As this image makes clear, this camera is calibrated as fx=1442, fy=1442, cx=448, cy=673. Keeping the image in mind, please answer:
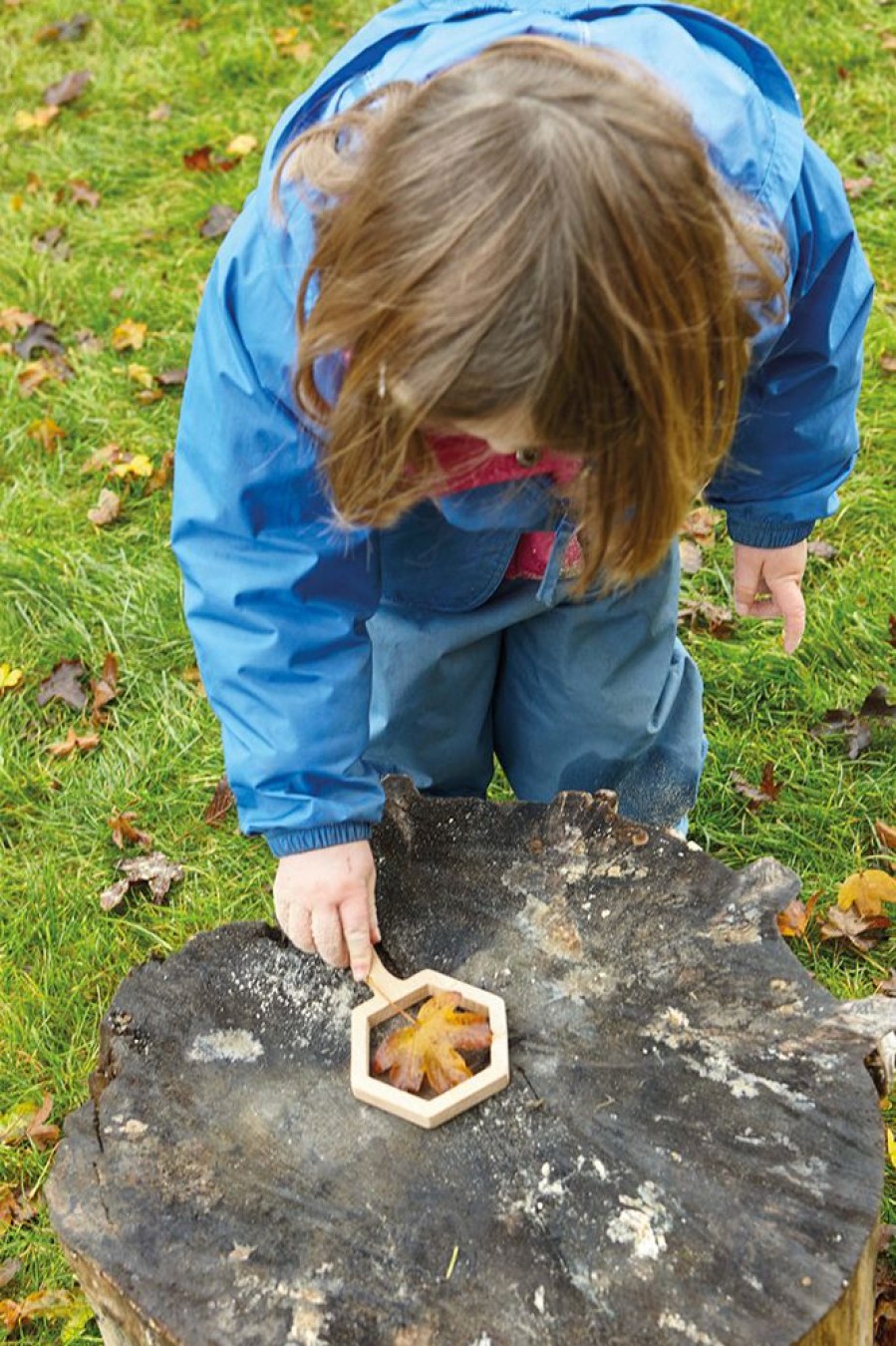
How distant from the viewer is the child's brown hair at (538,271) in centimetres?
132

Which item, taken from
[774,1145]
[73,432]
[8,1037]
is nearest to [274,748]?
[774,1145]

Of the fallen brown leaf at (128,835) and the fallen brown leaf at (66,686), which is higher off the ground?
the fallen brown leaf at (66,686)

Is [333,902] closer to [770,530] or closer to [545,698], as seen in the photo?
[545,698]

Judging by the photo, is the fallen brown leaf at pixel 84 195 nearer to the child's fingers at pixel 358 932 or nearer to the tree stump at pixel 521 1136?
the tree stump at pixel 521 1136

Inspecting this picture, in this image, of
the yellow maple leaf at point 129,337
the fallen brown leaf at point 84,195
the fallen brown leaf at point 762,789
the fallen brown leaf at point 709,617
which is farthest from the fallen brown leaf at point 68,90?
the fallen brown leaf at point 762,789

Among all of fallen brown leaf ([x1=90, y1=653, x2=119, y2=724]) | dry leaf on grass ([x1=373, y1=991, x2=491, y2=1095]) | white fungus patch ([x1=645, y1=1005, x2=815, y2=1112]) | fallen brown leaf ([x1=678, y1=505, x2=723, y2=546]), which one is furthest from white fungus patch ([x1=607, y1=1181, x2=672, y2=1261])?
fallen brown leaf ([x1=678, y1=505, x2=723, y2=546])

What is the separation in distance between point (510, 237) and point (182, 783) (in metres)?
2.08

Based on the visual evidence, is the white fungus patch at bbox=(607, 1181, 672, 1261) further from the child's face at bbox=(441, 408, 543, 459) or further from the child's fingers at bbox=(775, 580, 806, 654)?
the child's fingers at bbox=(775, 580, 806, 654)

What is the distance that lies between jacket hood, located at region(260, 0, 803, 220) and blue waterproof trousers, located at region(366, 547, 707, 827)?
2.59 ft

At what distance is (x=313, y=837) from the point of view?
6.30ft

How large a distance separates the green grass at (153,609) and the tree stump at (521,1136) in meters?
0.72

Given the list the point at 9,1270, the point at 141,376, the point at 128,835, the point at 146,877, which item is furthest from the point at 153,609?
the point at 9,1270

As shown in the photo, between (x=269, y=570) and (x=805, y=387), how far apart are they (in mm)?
834

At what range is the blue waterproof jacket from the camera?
1693mm
